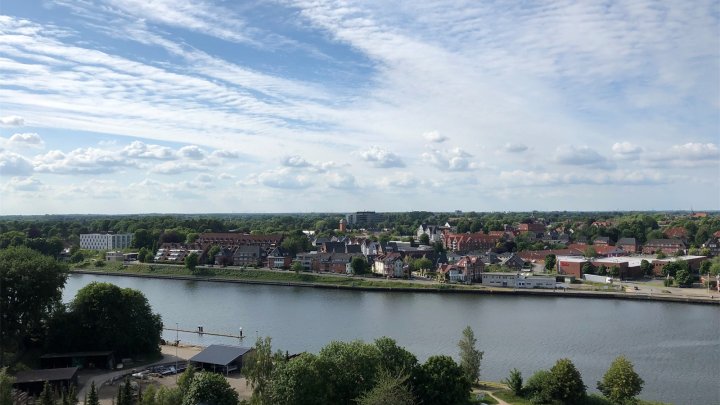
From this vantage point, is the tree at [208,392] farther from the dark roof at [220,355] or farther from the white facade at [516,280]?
the white facade at [516,280]

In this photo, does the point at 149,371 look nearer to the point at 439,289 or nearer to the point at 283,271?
the point at 439,289

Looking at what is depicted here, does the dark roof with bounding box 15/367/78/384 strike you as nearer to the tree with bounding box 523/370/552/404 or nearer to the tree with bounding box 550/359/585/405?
the tree with bounding box 523/370/552/404

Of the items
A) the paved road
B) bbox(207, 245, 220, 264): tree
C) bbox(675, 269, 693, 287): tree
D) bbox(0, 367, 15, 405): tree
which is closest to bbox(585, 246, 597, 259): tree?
bbox(675, 269, 693, 287): tree

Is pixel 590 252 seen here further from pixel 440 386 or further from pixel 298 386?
pixel 298 386

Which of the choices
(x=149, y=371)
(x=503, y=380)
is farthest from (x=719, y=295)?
(x=149, y=371)

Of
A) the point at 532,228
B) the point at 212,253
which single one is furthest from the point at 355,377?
the point at 532,228

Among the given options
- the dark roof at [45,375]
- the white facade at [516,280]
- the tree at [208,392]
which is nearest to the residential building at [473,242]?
the white facade at [516,280]
